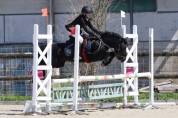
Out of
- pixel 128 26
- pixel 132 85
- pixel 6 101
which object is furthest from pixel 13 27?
pixel 132 85

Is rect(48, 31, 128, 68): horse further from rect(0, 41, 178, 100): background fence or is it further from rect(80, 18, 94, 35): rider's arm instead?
rect(0, 41, 178, 100): background fence

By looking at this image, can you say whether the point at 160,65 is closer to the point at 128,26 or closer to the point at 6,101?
the point at 128,26

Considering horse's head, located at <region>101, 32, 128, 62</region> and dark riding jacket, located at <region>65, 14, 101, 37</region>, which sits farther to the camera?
horse's head, located at <region>101, 32, 128, 62</region>

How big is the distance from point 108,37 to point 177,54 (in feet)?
18.5

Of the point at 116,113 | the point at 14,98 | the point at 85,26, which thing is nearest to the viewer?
the point at 116,113

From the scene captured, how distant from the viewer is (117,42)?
14.6 metres

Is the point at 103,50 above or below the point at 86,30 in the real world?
below

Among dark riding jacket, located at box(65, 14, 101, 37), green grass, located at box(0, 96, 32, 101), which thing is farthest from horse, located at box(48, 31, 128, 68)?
green grass, located at box(0, 96, 32, 101)

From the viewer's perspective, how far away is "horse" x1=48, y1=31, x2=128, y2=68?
47.3 ft

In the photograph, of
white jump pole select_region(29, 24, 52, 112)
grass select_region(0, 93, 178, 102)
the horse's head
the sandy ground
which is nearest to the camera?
the sandy ground

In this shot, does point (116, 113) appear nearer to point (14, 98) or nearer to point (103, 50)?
point (103, 50)

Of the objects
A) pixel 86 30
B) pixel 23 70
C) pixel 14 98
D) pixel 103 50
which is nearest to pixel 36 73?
pixel 86 30

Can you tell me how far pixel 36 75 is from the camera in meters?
13.9

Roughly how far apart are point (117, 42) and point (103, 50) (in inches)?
16.5
